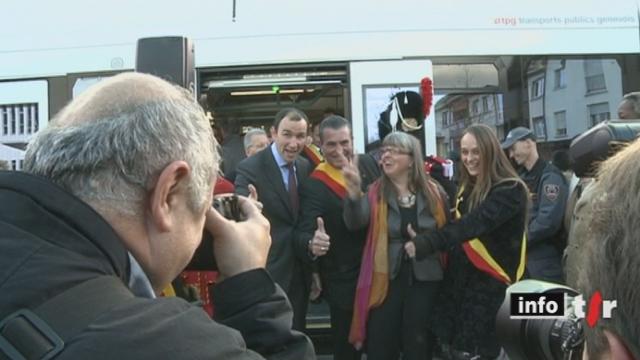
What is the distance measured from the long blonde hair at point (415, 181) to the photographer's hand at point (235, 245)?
242cm

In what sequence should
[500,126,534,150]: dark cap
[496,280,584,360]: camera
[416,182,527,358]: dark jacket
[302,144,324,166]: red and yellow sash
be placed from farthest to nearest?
[500,126,534,150]: dark cap
[302,144,324,166]: red and yellow sash
[416,182,527,358]: dark jacket
[496,280,584,360]: camera

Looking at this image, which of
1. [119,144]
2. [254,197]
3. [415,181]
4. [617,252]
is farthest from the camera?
[415,181]

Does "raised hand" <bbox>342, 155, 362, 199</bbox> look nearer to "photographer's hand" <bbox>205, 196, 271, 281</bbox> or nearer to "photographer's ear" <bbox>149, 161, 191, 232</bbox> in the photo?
"photographer's hand" <bbox>205, 196, 271, 281</bbox>

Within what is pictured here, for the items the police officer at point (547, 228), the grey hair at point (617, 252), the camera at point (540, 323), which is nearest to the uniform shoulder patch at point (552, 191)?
the police officer at point (547, 228)

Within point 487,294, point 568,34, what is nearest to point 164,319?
point 487,294

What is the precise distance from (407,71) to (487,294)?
2104 mm

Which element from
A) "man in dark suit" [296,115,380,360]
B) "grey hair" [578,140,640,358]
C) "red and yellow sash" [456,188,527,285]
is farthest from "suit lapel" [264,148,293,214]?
"grey hair" [578,140,640,358]

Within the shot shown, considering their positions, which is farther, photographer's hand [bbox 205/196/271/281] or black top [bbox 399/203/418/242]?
black top [bbox 399/203/418/242]

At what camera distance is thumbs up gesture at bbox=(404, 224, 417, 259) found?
3393 mm

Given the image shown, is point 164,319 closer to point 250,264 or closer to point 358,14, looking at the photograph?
point 250,264

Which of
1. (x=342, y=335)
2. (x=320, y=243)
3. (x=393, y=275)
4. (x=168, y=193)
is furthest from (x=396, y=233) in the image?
(x=168, y=193)

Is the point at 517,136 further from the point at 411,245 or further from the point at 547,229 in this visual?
the point at 411,245

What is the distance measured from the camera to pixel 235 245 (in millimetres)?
1183

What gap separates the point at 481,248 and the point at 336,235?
2.74ft
